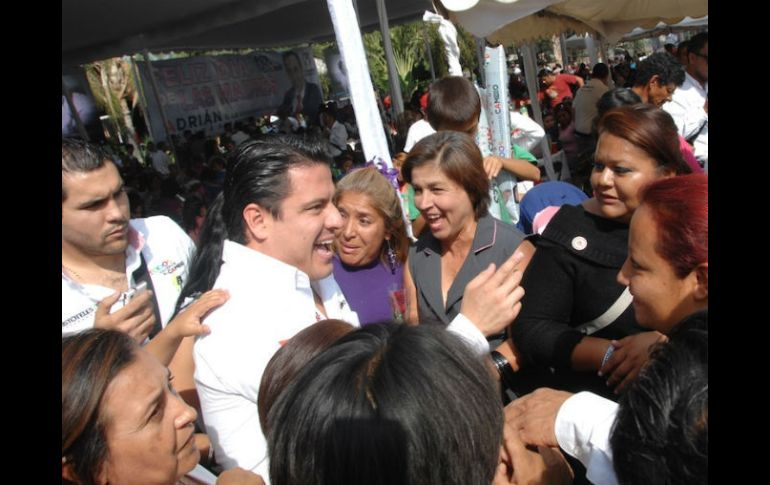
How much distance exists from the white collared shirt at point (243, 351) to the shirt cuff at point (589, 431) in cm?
75

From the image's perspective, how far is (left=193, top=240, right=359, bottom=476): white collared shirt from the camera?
4.59 feet

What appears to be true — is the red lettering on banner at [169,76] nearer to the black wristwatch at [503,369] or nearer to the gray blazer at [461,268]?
the gray blazer at [461,268]

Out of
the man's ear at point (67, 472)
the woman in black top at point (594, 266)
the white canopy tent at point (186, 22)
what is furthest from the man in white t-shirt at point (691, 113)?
the man's ear at point (67, 472)

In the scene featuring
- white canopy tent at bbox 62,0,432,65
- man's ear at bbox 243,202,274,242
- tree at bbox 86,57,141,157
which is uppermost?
tree at bbox 86,57,141,157

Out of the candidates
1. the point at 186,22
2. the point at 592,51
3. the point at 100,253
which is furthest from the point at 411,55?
the point at 100,253

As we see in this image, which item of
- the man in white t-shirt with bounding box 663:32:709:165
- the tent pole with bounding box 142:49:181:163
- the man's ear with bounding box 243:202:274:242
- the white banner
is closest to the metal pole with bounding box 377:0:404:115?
the man in white t-shirt with bounding box 663:32:709:165

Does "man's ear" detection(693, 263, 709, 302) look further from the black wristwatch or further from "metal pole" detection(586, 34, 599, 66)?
"metal pole" detection(586, 34, 599, 66)

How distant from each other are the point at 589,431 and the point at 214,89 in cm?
1147

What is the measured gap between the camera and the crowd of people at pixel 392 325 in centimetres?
87

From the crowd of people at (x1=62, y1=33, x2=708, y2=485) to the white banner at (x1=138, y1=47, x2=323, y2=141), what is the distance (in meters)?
8.79

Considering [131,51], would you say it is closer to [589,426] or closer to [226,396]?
[226,396]

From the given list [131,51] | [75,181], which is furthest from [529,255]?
[131,51]

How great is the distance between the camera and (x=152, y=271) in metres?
2.33

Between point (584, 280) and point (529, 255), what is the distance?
0.29 meters
